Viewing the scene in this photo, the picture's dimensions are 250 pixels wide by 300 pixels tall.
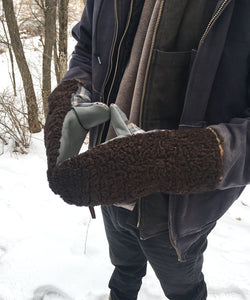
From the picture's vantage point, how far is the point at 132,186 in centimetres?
51

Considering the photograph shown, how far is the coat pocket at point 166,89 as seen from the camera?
1.89 ft

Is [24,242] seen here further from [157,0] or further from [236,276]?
[157,0]

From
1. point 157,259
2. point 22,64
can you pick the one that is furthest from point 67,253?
point 22,64

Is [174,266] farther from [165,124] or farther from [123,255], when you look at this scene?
[165,124]

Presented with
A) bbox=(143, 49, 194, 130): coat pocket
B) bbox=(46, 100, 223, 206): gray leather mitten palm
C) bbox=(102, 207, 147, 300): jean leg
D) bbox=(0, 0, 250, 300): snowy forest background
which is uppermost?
bbox=(143, 49, 194, 130): coat pocket

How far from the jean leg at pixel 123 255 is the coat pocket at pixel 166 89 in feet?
1.10

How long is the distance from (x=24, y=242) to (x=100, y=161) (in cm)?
141

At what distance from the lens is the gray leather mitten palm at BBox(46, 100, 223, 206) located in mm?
491

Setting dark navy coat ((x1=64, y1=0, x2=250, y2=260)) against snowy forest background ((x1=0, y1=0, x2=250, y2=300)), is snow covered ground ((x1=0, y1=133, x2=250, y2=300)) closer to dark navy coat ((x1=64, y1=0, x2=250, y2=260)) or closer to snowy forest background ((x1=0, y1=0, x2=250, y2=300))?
snowy forest background ((x1=0, y1=0, x2=250, y2=300))

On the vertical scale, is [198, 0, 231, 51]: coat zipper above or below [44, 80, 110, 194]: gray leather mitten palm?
above

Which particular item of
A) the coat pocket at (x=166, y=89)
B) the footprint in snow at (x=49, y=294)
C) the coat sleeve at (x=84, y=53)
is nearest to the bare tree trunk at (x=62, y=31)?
the coat sleeve at (x=84, y=53)

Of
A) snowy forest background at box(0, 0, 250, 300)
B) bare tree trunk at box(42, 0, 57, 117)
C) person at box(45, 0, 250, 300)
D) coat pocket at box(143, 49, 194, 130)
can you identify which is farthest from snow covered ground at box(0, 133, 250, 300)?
bare tree trunk at box(42, 0, 57, 117)

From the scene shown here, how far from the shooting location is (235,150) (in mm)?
490

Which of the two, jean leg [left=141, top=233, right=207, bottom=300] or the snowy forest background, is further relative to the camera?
the snowy forest background
